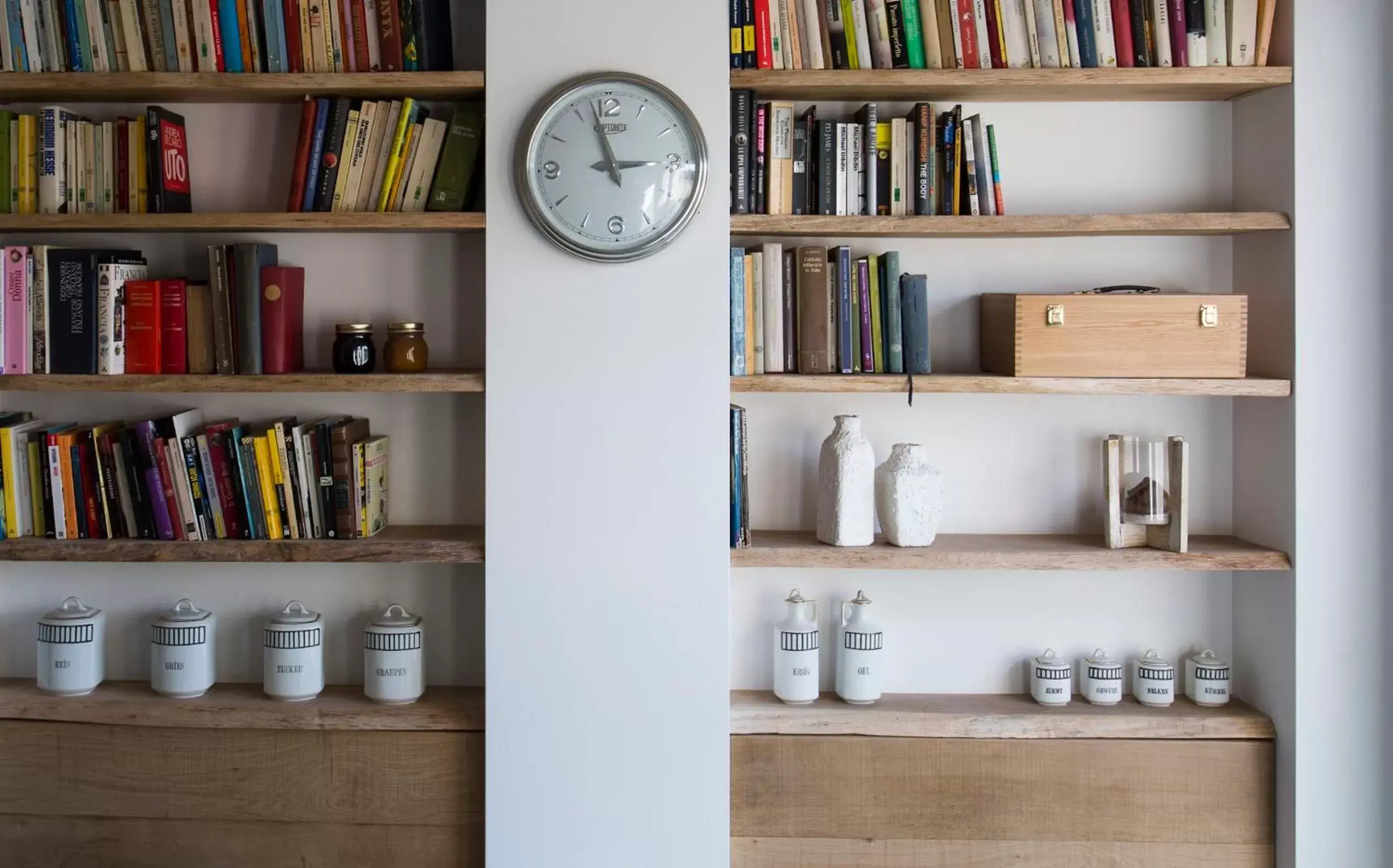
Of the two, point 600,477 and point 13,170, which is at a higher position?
point 13,170

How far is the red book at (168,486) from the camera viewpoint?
245cm

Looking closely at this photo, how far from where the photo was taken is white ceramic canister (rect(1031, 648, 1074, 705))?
2.51 m

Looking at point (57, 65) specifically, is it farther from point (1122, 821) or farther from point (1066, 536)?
point (1122, 821)

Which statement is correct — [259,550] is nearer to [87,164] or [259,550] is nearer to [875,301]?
[87,164]

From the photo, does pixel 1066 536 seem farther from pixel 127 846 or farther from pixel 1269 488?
pixel 127 846

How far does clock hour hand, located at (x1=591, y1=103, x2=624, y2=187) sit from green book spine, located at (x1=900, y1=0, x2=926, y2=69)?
25.0 inches

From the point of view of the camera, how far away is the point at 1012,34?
240 centimetres

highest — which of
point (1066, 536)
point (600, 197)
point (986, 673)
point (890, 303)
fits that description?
point (600, 197)

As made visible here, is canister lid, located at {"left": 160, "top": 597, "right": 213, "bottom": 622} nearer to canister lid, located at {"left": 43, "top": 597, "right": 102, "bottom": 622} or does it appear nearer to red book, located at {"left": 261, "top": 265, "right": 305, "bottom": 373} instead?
canister lid, located at {"left": 43, "top": 597, "right": 102, "bottom": 622}

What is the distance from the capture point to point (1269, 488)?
2.46m

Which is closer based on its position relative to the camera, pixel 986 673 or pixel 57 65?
pixel 57 65

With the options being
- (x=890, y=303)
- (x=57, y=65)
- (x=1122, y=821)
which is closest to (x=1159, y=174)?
(x=890, y=303)

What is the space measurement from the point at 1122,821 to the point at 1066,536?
60 cm

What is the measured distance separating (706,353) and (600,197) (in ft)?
1.22
